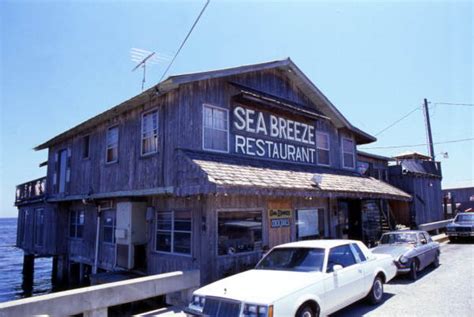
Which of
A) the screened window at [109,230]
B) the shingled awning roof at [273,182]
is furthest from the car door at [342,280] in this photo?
the screened window at [109,230]

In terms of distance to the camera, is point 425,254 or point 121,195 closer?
point 425,254

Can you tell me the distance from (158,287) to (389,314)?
510cm

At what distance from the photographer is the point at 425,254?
11.2 m

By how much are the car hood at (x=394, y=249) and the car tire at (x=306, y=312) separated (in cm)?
546

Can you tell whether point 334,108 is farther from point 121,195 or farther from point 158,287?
point 158,287

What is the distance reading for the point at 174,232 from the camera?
422 inches

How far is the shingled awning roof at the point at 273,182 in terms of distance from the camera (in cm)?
886

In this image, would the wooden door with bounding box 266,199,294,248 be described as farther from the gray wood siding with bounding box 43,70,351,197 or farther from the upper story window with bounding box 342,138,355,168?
the upper story window with bounding box 342,138,355,168

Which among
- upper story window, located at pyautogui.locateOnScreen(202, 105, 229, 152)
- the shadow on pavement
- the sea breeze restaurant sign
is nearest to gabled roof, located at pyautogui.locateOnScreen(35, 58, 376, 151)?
upper story window, located at pyautogui.locateOnScreen(202, 105, 229, 152)

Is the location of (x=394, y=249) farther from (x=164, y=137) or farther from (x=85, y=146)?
(x=85, y=146)

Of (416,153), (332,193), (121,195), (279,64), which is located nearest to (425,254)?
(332,193)

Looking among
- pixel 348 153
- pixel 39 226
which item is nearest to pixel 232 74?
pixel 348 153

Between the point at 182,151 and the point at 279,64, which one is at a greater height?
the point at 279,64

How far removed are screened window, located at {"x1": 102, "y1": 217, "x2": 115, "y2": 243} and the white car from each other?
28.6ft
